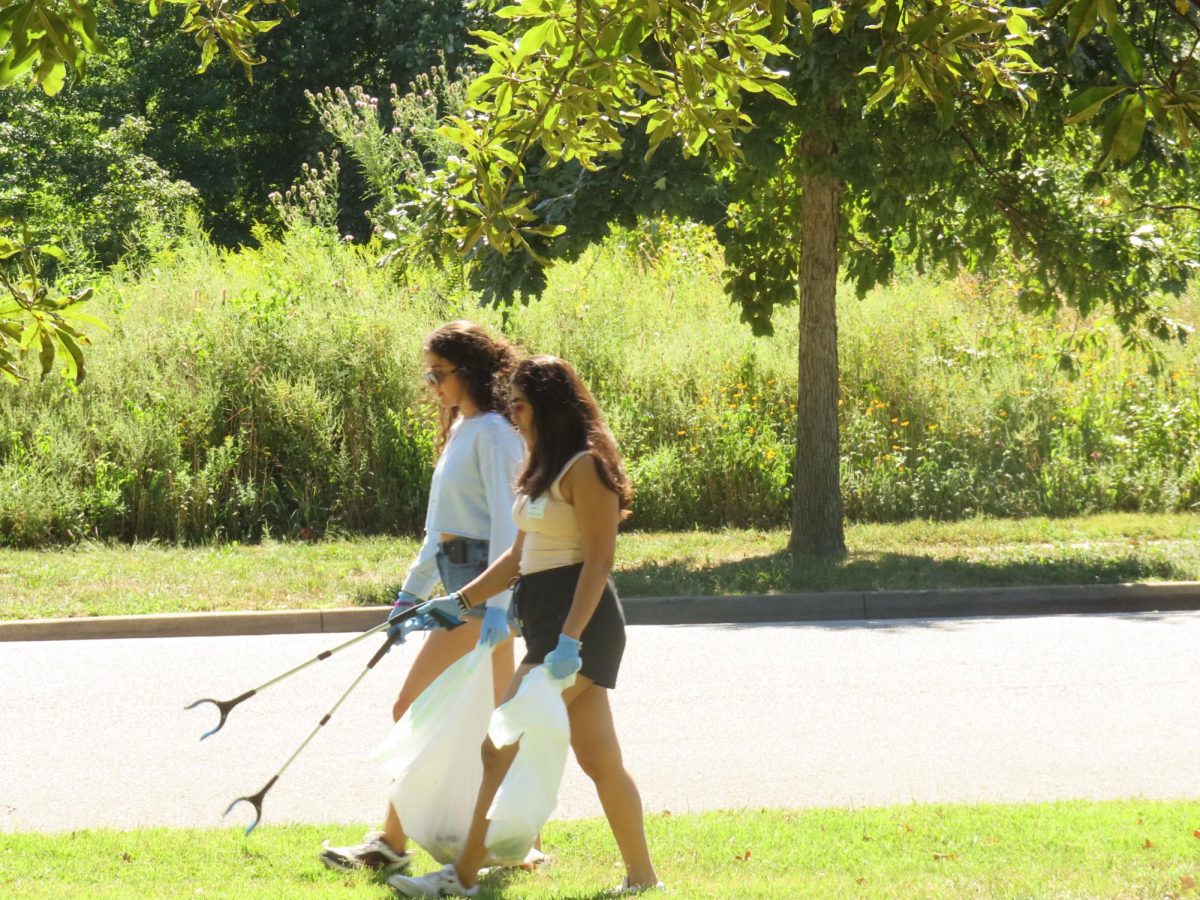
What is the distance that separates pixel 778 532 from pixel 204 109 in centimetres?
2469

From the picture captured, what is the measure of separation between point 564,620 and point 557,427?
0.60m

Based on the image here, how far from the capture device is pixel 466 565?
5.20 meters

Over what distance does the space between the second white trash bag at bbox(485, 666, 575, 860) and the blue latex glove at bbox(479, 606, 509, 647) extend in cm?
59

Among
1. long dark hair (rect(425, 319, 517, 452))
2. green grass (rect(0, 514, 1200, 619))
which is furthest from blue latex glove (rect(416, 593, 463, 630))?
green grass (rect(0, 514, 1200, 619))

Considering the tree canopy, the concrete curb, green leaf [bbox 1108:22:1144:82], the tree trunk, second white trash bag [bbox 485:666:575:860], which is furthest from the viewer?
the tree trunk

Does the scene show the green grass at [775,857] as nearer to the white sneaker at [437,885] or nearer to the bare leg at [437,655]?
the white sneaker at [437,885]

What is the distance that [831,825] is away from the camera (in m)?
5.24

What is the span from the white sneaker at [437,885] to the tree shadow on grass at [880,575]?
6255 mm

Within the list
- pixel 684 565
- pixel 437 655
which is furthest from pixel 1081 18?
pixel 684 565

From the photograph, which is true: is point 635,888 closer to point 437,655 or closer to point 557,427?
point 437,655

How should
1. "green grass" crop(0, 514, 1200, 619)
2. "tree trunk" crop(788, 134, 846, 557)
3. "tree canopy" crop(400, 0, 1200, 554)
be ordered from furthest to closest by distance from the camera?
"tree trunk" crop(788, 134, 846, 557) < "green grass" crop(0, 514, 1200, 619) < "tree canopy" crop(400, 0, 1200, 554)

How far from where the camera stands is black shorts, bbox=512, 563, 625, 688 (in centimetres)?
457

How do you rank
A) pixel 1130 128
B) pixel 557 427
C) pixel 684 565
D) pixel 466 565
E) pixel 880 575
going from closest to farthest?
pixel 1130 128 < pixel 557 427 < pixel 466 565 < pixel 880 575 < pixel 684 565

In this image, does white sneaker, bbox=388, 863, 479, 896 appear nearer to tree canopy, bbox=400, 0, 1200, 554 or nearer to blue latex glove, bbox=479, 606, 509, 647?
blue latex glove, bbox=479, 606, 509, 647
